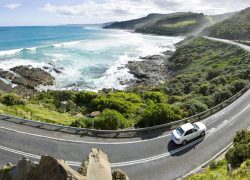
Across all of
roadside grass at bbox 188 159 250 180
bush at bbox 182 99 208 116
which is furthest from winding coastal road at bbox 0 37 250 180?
bush at bbox 182 99 208 116

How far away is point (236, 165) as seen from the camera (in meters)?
18.8

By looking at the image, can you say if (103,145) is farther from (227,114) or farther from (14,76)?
(14,76)

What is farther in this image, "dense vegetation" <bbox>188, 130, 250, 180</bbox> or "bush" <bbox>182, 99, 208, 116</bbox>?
"bush" <bbox>182, 99, 208, 116</bbox>

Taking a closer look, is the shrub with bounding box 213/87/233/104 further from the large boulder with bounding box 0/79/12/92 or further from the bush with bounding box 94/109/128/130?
the large boulder with bounding box 0/79/12/92

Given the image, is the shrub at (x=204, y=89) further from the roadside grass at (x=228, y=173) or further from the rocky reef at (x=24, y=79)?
the rocky reef at (x=24, y=79)

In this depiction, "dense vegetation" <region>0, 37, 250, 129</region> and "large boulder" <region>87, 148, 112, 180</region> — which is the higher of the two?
"large boulder" <region>87, 148, 112, 180</region>

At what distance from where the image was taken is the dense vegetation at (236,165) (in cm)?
1602

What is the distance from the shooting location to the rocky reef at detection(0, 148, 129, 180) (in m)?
10.8

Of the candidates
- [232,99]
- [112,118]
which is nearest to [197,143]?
[112,118]

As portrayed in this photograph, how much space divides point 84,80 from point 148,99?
93.5ft

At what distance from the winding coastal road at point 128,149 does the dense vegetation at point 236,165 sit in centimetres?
242

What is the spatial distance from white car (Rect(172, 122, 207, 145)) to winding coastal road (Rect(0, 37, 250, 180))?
0.44 m

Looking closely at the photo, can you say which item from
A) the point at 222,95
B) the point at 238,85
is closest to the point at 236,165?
the point at 222,95

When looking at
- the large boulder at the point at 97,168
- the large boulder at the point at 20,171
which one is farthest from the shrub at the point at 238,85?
the large boulder at the point at 20,171
